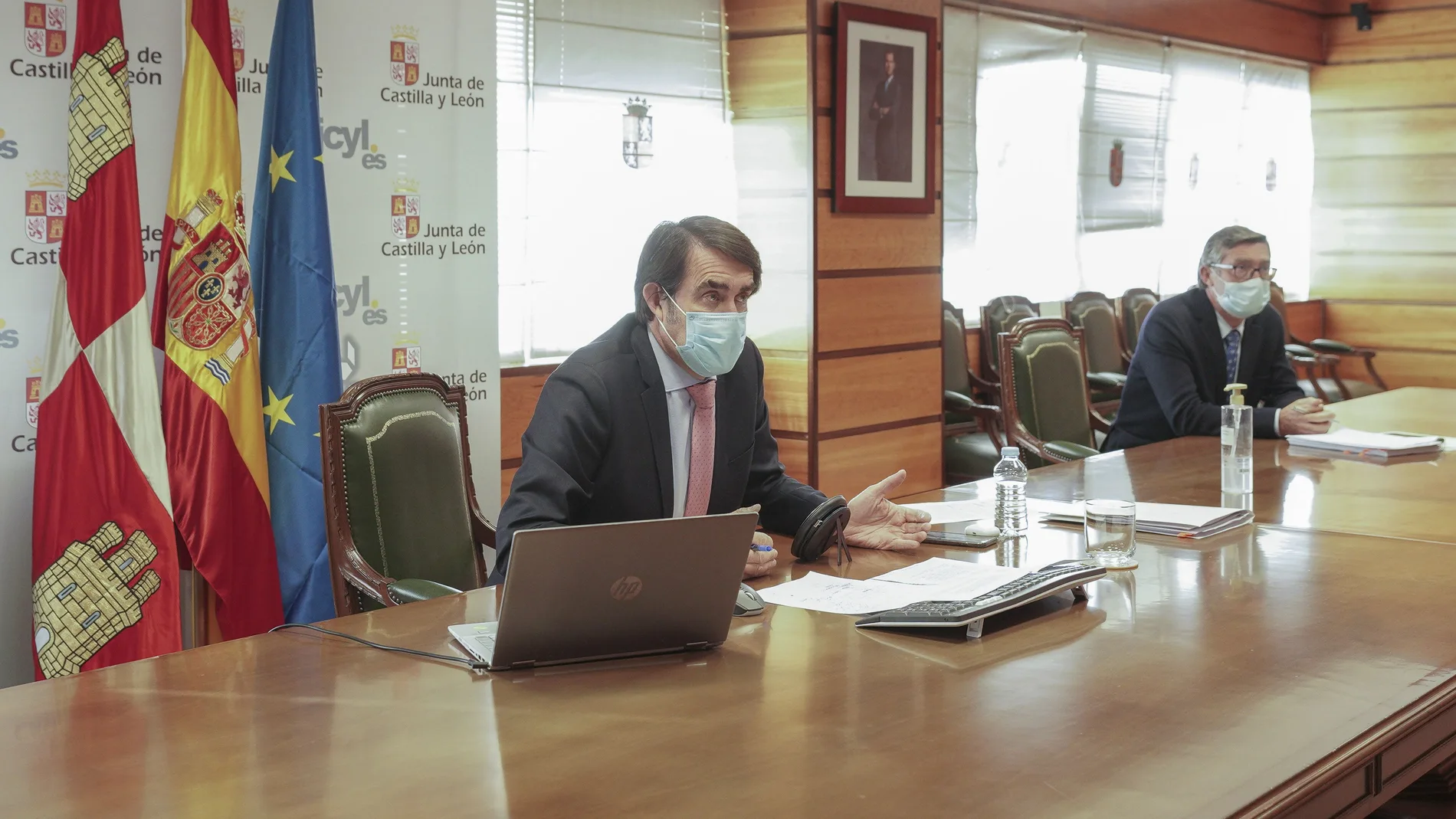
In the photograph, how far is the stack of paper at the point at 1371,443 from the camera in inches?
146

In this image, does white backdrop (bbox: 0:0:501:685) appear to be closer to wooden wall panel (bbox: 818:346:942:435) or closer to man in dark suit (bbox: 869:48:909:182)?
wooden wall panel (bbox: 818:346:942:435)

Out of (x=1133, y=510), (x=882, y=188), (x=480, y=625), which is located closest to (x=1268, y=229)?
(x=882, y=188)

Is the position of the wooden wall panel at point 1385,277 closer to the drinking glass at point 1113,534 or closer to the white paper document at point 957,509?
the white paper document at point 957,509

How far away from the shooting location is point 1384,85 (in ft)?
30.9

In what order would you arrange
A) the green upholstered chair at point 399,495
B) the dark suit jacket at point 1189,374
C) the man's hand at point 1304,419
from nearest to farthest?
the green upholstered chair at point 399,495
the man's hand at point 1304,419
the dark suit jacket at point 1189,374

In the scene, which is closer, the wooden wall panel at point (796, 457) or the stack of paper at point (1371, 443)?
the stack of paper at point (1371, 443)

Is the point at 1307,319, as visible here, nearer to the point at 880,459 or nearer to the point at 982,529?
the point at 880,459

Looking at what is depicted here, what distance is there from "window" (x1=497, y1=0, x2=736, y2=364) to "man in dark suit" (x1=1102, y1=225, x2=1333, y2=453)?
1.88 meters

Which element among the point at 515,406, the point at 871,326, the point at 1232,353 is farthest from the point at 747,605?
the point at 871,326

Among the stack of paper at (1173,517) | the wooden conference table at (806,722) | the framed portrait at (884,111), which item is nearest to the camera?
the wooden conference table at (806,722)

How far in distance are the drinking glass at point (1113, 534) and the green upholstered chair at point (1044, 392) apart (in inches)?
70.1

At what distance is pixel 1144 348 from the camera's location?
14.3 feet

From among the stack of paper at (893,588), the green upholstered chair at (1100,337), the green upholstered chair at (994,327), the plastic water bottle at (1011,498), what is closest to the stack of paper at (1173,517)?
the plastic water bottle at (1011,498)

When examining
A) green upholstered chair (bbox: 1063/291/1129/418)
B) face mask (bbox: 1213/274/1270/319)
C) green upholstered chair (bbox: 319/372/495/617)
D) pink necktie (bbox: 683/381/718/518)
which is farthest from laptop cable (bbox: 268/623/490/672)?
green upholstered chair (bbox: 1063/291/1129/418)
